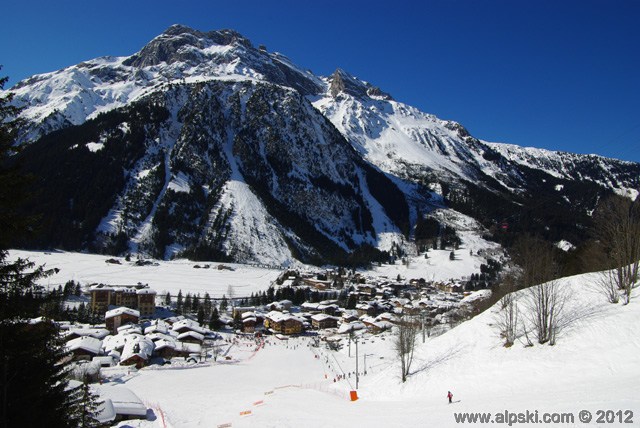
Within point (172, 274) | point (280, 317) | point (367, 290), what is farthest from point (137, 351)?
point (367, 290)

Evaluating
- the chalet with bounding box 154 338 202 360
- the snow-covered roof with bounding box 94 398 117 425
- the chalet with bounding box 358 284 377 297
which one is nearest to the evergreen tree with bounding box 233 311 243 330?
the chalet with bounding box 154 338 202 360

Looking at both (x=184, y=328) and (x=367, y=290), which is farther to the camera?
(x=367, y=290)

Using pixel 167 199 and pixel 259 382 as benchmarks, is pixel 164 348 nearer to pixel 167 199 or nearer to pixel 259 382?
pixel 259 382

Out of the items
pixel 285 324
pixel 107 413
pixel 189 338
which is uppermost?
pixel 107 413

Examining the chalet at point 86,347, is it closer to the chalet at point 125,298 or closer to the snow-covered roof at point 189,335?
the snow-covered roof at point 189,335

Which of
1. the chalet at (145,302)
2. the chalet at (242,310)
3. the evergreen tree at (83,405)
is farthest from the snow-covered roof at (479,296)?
the chalet at (145,302)

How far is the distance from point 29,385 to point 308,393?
29.3 meters

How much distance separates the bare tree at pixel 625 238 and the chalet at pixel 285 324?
205 ft

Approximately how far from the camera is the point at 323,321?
298ft

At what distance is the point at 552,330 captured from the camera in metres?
25.3

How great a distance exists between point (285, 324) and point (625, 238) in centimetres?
6573

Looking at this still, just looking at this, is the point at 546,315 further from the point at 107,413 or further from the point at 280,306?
the point at 280,306

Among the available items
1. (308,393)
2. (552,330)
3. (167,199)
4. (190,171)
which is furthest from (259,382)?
(190,171)

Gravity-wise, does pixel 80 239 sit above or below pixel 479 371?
above
